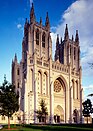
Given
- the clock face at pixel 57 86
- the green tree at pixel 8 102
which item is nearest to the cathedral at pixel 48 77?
the clock face at pixel 57 86

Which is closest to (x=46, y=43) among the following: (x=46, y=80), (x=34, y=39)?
(x=34, y=39)

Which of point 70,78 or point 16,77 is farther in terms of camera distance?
point 16,77

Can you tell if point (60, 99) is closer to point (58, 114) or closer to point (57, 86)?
point (57, 86)

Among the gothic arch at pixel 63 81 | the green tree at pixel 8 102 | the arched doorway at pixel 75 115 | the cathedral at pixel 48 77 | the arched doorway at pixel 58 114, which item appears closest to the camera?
the green tree at pixel 8 102

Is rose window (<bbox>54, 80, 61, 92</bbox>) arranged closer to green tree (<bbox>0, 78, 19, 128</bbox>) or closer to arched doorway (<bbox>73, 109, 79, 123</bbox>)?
arched doorway (<bbox>73, 109, 79, 123</bbox>)

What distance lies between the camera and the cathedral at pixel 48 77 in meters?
85.9

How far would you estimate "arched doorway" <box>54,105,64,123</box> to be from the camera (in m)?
95.6

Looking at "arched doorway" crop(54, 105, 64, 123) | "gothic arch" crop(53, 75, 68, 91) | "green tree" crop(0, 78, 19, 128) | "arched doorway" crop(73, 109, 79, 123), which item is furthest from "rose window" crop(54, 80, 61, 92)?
"green tree" crop(0, 78, 19, 128)

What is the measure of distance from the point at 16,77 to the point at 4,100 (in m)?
73.3

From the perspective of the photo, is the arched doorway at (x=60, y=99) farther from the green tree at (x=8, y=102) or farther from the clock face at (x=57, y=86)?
the green tree at (x=8, y=102)

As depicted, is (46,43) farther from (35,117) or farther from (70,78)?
(35,117)

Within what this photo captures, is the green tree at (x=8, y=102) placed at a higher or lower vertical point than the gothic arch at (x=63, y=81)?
lower

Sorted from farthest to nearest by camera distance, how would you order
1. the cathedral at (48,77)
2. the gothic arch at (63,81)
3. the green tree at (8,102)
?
the gothic arch at (63,81) → the cathedral at (48,77) → the green tree at (8,102)

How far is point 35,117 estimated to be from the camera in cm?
8175
